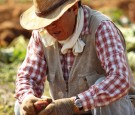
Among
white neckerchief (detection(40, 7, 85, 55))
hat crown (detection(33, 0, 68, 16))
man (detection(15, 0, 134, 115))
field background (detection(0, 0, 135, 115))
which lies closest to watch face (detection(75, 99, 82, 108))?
man (detection(15, 0, 134, 115))

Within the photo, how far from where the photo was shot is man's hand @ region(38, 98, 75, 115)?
4.30 m

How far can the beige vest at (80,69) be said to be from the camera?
4.70m

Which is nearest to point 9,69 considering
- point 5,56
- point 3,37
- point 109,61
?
point 5,56

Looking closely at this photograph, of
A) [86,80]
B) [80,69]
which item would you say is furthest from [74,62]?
[86,80]

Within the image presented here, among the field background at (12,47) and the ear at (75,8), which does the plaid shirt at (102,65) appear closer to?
the ear at (75,8)

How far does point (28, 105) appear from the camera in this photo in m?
4.48

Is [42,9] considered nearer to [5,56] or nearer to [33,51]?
[33,51]

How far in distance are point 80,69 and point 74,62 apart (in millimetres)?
76

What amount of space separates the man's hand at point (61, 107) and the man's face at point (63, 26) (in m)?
0.56

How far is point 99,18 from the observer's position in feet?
15.3

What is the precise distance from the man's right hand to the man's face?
0.52m

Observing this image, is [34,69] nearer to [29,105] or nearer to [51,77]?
[51,77]

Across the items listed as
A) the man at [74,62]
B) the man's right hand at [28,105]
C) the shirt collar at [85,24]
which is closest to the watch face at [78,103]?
the man at [74,62]

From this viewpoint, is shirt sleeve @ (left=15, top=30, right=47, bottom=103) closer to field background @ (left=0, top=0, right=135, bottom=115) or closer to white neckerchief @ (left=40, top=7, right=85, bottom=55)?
white neckerchief @ (left=40, top=7, right=85, bottom=55)
